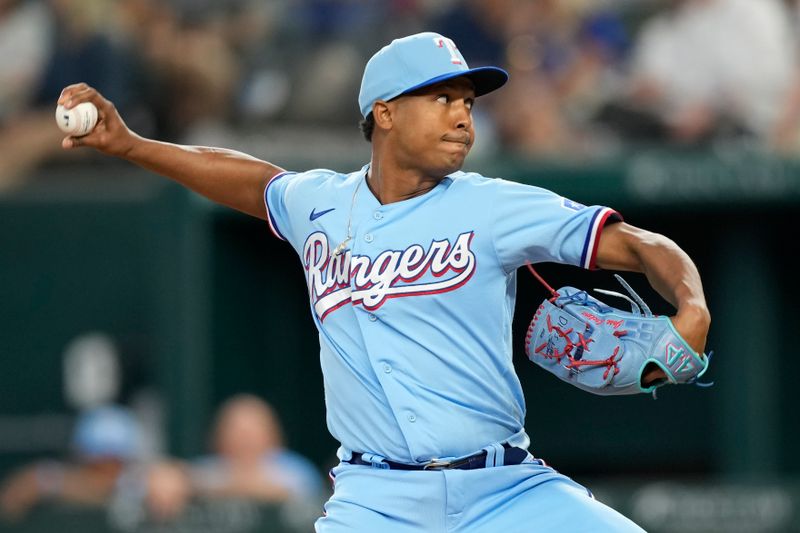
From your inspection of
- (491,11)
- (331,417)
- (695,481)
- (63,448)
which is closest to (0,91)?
(63,448)

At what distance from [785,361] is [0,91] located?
190 inches

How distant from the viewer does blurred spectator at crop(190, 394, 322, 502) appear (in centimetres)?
712

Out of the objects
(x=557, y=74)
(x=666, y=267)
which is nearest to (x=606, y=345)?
(x=666, y=267)

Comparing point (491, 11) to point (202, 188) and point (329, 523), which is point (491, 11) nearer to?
point (202, 188)

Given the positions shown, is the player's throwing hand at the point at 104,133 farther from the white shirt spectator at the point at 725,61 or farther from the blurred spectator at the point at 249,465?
the white shirt spectator at the point at 725,61

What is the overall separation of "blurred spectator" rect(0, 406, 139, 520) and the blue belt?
377 cm

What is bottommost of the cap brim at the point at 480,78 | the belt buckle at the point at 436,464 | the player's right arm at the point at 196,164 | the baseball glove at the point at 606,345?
the belt buckle at the point at 436,464

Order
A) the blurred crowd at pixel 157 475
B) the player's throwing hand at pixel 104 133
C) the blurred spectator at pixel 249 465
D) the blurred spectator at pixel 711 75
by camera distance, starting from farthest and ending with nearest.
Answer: the blurred spectator at pixel 711 75 → the blurred spectator at pixel 249 465 → the blurred crowd at pixel 157 475 → the player's throwing hand at pixel 104 133

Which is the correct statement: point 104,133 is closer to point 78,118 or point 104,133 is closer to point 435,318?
point 78,118

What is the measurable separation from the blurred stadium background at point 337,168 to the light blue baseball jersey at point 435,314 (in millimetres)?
3161

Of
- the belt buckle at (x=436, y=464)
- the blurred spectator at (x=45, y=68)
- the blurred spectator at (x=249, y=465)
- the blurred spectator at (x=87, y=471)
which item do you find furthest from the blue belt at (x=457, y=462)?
the blurred spectator at (x=45, y=68)

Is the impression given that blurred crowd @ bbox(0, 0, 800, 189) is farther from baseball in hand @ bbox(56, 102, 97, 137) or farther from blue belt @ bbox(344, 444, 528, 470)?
blue belt @ bbox(344, 444, 528, 470)

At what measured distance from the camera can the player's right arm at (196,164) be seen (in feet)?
14.1

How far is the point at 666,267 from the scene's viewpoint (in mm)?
3412
